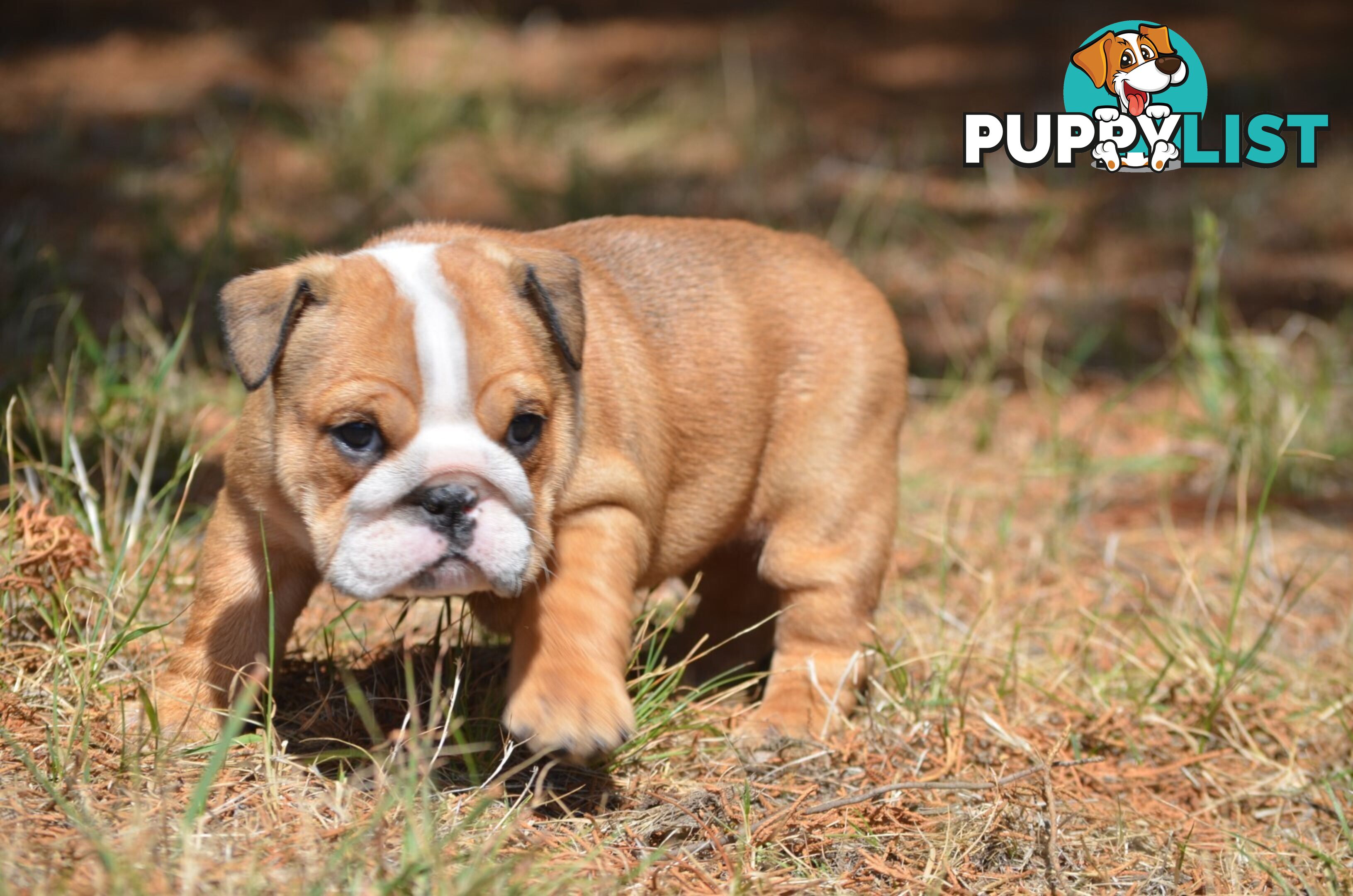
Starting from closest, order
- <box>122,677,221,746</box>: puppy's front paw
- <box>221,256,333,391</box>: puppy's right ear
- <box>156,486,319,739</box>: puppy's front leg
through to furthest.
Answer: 1. <box>221,256,333,391</box>: puppy's right ear
2. <box>122,677,221,746</box>: puppy's front paw
3. <box>156,486,319,739</box>: puppy's front leg

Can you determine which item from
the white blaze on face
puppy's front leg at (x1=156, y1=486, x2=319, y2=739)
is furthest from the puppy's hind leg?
puppy's front leg at (x1=156, y1=486, x2=319, y2=739)

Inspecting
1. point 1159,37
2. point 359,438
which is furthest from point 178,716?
point 1159,37

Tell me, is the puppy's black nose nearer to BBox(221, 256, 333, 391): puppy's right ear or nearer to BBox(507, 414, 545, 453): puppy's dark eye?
BBox(507, 414, 545, 453): puppy's dark eye

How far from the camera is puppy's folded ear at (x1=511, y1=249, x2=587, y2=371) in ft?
13.0

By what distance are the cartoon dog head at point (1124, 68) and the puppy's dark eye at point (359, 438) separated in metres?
5.53

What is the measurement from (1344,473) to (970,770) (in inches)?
164

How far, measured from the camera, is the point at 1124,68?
316 inches

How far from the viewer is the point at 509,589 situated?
3.62 meters

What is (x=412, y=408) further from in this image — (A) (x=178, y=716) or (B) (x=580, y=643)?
(A) (x=178, y=716)

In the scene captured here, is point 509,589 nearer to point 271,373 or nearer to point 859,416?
point 271,373

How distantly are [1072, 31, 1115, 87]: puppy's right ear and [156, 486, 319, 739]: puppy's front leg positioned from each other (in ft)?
18.9

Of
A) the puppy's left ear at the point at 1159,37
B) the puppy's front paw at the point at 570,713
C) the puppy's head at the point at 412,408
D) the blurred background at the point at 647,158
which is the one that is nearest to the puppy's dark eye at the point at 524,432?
the puppy's head at the point at 412,408

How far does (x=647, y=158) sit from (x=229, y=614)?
775cm

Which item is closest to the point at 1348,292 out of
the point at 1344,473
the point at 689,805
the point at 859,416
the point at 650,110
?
the point at 1344,473
